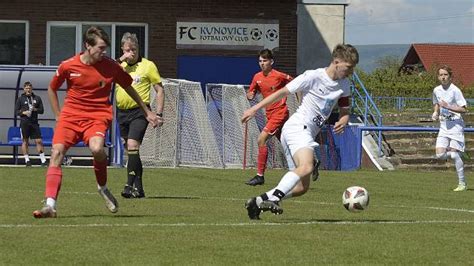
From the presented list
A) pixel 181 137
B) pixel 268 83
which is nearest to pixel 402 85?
pixel 181 137

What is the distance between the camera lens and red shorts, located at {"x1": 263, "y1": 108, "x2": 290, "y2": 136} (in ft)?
66.2

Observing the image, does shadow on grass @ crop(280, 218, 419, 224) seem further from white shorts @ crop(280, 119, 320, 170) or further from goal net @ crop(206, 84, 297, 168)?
goal net @ crop(206, 84, 297, 168)

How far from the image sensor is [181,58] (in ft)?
121

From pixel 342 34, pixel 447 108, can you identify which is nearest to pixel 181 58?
pixel 342 34

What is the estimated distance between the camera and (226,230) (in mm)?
10891

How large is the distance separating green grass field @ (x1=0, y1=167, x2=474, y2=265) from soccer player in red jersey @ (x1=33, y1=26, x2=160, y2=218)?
686 mm

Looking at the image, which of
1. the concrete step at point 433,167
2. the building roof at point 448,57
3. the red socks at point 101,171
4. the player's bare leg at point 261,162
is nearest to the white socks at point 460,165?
the player's bare leg at point 261,162

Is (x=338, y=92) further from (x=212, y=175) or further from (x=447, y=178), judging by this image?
(x=447, y=178)

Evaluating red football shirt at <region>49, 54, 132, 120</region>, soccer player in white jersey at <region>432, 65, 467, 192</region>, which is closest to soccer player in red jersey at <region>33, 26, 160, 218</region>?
red football shirt at <region>49, 54, 132, 120</region>

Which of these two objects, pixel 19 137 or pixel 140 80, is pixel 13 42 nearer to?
pixel 19 137

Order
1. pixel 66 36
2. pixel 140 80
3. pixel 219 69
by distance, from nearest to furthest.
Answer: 1. pixel 140 80
2. pixel 66 36
3. pixel 219 69

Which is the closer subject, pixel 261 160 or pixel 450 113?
pixel 450 113

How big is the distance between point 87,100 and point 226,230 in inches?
88.8

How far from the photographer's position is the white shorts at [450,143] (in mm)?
19750
